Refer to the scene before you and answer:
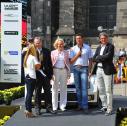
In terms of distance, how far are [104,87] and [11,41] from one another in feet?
17.6

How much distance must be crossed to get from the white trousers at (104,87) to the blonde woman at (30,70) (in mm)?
1356

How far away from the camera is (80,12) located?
3491cm

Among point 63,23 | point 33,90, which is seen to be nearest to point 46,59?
point 33,90

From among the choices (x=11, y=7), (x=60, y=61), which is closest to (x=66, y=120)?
(x=60, y=61)

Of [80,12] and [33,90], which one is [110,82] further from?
[80,12]

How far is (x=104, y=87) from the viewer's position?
35.4ft

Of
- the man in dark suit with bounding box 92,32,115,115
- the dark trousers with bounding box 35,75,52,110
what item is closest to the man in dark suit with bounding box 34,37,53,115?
the dark trousers with bounding box 35,75,52,110

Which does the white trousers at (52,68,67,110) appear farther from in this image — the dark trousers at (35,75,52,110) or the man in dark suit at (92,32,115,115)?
the man in dark suit at (92,32,115,115)

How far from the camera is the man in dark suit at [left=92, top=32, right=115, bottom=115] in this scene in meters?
10.6

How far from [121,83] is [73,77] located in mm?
13041

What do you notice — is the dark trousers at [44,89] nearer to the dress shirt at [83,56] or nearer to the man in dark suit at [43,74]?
the man in dark suit at [43,74]

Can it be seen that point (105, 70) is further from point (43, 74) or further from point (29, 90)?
point (29, 90)

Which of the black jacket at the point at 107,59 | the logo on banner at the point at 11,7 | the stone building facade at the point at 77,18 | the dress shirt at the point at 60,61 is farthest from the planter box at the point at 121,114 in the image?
the stone building facade at the point at 77,18

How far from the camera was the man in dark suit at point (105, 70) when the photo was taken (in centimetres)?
1057
